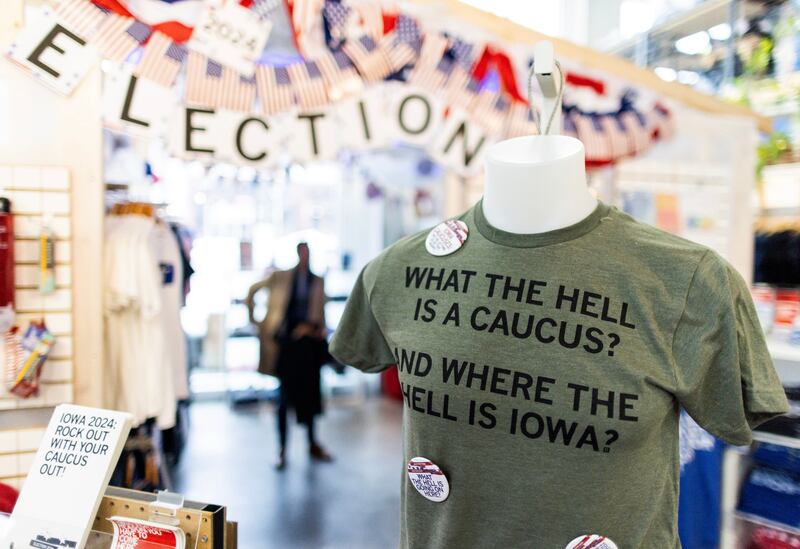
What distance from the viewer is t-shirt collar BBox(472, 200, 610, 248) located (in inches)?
42.1

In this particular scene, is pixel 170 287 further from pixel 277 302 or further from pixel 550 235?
pixel 550 235

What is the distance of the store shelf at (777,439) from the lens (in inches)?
84.9

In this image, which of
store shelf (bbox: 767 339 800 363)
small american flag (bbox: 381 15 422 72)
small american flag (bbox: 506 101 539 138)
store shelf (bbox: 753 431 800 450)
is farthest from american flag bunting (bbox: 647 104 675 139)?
store shelf (bbox: 753 431 800 450)

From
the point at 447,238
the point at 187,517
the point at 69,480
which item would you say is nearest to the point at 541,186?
the point at 447,238

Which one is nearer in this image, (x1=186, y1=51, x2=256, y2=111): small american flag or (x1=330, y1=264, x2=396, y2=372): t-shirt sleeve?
(x1=330, y1=264, x2=396, y2=372): t-shirt sleeve

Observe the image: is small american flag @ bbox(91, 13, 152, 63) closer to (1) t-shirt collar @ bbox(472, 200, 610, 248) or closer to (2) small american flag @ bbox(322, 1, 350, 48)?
(2) small american flag @ bbox(322, 1, 350, 48)

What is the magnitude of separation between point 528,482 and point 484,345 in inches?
9.6

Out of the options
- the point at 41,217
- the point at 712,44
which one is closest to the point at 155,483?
the point at 41,217

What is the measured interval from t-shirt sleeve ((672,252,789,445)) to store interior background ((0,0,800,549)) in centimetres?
142

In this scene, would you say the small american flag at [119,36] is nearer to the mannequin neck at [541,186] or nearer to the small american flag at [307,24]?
the small american flag at [307,24]

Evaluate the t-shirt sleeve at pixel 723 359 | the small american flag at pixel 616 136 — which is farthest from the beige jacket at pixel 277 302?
the t-shirt sleeve at pixel 723 359

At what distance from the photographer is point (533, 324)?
1043mm

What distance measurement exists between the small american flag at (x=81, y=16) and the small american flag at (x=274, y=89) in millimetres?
533

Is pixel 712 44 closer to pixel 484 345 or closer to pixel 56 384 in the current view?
pixel 484 345
